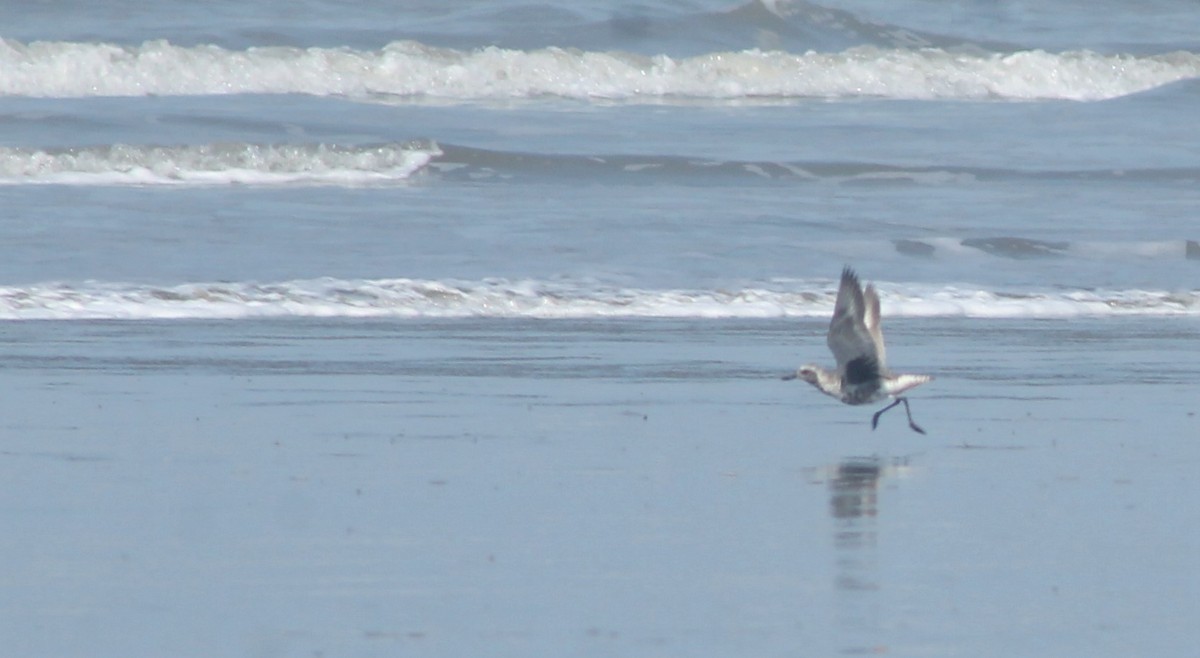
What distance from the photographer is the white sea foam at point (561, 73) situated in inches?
870

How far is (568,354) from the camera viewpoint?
912cm

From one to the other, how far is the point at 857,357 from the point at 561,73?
1676cm

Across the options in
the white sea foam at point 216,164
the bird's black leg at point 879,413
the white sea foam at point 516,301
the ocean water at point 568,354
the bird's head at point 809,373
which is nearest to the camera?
the ocean water at point 568,354

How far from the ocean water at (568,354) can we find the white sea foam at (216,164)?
57 millimetres

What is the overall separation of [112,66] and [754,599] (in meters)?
18.7

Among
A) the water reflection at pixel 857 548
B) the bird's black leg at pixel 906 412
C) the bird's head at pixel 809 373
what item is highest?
the bird's head at pixel 809 373

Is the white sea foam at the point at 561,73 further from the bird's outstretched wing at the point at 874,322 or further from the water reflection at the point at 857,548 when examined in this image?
the water reflection at the point at 857,548

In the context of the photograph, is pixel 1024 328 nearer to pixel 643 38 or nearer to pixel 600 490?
pixel 600 490

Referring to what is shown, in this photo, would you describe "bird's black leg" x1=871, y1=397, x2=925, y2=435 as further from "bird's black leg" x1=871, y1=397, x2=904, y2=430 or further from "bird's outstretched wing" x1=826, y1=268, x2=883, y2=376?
"bird's outstretched wing" x1=826, y1=268, x2=883, y2=376

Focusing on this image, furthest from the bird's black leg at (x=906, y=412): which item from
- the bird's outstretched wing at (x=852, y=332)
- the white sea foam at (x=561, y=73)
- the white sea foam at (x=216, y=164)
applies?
the white sea foam at (x=561, y=73)

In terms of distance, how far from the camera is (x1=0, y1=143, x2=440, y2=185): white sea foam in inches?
634

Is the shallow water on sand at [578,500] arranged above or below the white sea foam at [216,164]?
above

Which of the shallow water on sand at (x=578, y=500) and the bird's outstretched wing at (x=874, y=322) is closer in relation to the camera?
the shallow water on sand at (x=578, y=500)

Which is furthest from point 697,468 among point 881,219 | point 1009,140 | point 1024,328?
point 1009,140
